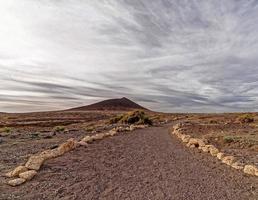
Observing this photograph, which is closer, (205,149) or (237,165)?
(237,165)

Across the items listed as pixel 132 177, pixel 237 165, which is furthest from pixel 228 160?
pixel 132 177

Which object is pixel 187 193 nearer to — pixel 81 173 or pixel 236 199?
pixel 236 199

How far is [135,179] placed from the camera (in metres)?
9.28

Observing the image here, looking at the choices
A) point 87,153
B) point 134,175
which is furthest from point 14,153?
point 134,175

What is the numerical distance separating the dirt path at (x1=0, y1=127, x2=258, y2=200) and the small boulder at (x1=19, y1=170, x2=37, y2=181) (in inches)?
6.4

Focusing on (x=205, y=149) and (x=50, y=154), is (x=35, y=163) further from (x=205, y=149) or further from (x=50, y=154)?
(x=205, y=149)

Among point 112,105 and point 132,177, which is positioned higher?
point 112,105

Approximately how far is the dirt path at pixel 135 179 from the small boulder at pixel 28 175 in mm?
163

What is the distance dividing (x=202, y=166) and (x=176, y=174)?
1.81 metres

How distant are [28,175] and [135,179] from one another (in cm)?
297

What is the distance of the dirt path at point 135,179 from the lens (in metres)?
7.79

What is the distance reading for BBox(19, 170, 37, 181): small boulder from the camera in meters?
8.80

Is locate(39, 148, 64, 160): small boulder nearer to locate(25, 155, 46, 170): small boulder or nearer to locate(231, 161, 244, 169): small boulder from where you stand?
locate(25, 155, 46, 170): small boulder

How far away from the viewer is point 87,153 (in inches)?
536
